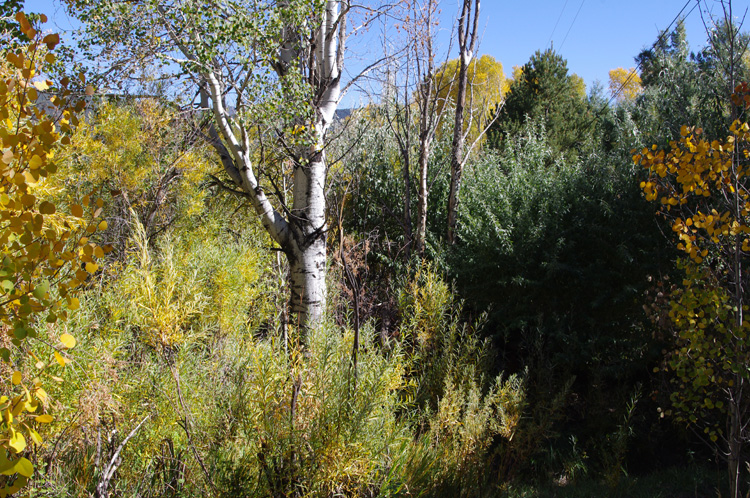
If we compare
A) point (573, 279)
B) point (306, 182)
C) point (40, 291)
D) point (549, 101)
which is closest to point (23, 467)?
point (40, 291)

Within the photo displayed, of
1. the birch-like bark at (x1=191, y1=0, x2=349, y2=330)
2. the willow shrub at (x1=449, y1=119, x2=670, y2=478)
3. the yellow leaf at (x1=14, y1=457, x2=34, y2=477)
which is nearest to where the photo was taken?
the yellow leaf at (x1=14, y1=457, x2=34, y2=477)

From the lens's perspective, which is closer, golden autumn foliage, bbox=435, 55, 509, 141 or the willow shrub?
the willow shrub

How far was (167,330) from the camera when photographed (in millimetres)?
2896

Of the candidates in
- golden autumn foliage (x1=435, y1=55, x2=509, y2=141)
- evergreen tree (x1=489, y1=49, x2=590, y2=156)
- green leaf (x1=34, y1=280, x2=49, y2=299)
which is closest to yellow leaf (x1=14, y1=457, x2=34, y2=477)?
green leaf (x1=34, y1=280, x2=49, y2=299)

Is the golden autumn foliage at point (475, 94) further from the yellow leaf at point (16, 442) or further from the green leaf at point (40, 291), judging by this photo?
the yellow leaf at point (16, 442)

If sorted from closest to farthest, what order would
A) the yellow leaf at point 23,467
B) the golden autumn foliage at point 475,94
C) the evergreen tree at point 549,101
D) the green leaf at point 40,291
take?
1. the yellow leaf at point 23,467
2. the green leaf at point 40,291
3. the golden autumn foliage at point 475,94
4. the evergreen tree at point 549,101

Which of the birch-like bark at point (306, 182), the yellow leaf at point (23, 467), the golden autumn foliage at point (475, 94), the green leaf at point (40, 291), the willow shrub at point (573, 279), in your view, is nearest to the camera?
the yellow leaf at point (23, 467)

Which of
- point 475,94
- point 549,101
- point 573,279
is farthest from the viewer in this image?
point 475,94

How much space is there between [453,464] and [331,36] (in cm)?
375

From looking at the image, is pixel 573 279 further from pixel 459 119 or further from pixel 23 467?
pixel 23 467

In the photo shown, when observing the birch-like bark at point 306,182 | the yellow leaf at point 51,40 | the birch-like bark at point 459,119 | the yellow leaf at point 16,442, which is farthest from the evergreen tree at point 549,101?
the yellow leaf at point 16,442

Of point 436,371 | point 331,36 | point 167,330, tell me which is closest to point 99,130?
point 331,36

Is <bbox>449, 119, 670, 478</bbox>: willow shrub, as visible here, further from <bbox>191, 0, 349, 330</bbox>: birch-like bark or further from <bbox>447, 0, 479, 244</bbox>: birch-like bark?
<bbox>191, 0, 349, 330</bbox>: birch-like bark

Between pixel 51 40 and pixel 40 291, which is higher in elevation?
pixel 51 40
